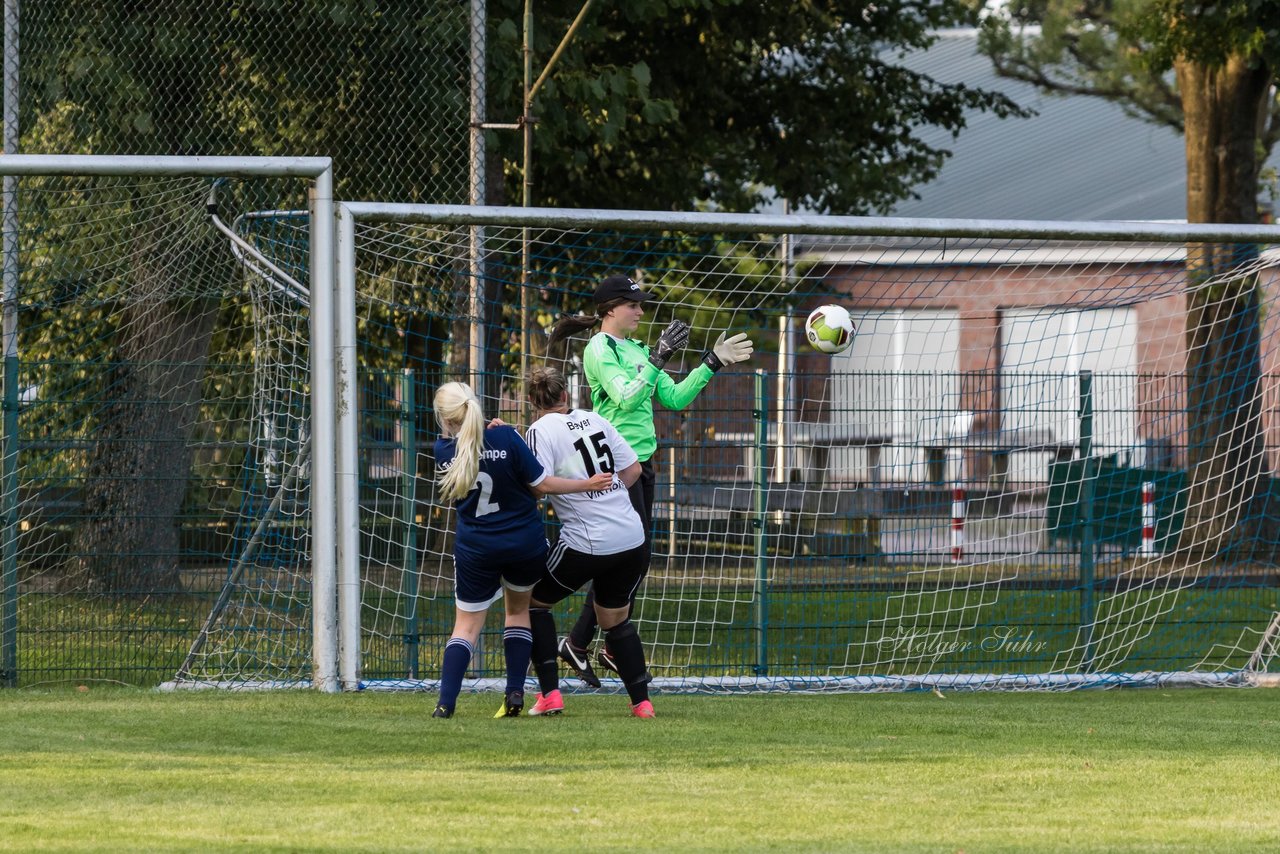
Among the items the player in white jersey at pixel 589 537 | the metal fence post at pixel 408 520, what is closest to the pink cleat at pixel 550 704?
the player in white jersey at pixel 589 537

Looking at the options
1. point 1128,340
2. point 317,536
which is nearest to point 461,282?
point 317,536

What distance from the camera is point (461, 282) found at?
10.2 m

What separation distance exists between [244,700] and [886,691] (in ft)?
11.8

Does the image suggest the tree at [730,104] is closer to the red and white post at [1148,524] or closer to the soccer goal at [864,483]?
the soccer goal at [864,483]

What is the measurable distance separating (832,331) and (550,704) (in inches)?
103

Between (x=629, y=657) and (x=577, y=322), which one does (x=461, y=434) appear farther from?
(x=629, y=657)

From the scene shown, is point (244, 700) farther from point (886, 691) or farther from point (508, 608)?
point (886, 691)

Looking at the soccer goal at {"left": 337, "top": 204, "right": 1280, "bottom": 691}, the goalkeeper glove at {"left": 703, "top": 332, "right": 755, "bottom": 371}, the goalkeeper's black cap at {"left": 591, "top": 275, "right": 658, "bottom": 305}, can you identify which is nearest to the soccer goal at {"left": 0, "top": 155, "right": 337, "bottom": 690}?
the soccer goal at {"left": 337, "top": 204, "right": 1280, "bottom": 691}

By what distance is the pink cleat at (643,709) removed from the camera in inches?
304

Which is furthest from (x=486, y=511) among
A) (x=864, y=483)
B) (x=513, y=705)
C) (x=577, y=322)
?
(x=864, y=483)

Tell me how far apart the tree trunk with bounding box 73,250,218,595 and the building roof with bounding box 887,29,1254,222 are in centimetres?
2153

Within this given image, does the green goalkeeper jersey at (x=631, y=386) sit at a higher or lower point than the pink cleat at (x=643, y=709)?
higher

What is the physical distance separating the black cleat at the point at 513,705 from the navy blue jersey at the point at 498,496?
2.30 ft

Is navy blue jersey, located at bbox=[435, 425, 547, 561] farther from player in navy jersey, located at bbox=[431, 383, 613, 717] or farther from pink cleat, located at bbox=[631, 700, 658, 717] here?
pink cleat, located at bbox=[631, 700, 658, 717]
